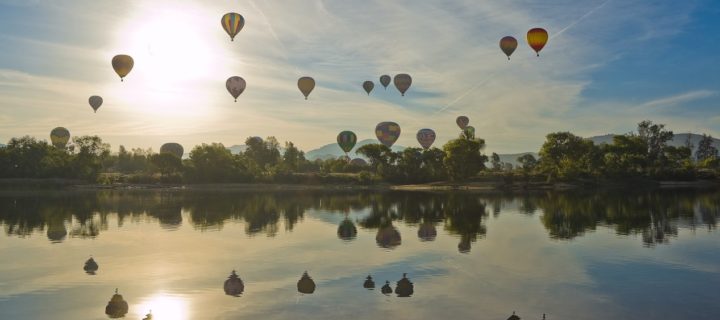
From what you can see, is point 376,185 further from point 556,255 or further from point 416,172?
point 556,255

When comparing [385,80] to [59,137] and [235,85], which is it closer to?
[235,85]

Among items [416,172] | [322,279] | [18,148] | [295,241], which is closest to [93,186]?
[18,148]

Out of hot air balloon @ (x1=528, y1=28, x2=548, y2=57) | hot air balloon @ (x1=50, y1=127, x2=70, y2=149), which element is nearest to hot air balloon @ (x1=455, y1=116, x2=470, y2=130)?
hot air balloon @ (x1=528, y1=28, x2=548, y2=57)

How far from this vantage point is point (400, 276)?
71.9 ft

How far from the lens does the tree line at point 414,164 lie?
4264 inches

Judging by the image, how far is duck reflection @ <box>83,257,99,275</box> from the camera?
23.6 meters

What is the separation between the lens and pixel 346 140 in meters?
130

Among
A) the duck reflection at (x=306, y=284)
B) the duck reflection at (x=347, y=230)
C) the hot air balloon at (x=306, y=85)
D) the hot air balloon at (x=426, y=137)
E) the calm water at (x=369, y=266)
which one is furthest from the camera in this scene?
the hot air balloon at (x=426, y=137)

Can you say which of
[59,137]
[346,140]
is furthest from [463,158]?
[59,137]

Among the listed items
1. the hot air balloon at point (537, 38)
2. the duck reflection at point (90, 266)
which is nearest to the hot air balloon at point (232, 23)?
the hot air balloon at point (537, 38)

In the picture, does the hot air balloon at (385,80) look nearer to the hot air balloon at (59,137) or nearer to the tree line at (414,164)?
the tree line at (414,164)

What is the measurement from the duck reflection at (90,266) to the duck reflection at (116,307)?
17.9ft

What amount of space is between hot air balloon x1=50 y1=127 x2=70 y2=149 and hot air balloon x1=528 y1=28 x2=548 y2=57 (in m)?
119

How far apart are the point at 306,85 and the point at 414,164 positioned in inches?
1571
